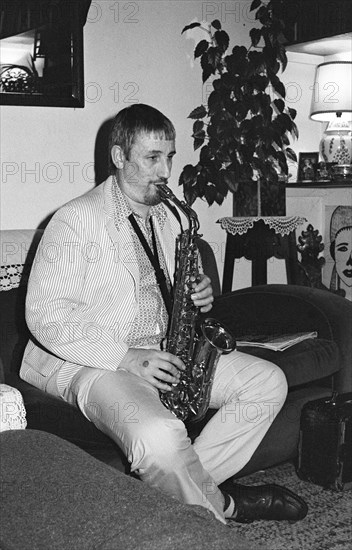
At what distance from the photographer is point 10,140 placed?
3.42 m

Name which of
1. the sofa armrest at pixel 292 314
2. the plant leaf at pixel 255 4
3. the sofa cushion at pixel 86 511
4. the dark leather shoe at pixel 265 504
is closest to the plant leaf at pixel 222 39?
the plant leaf at pixel 255 4

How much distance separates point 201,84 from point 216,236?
2.61ft

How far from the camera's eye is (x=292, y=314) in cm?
298

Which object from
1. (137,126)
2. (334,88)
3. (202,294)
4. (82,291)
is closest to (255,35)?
(334,88)

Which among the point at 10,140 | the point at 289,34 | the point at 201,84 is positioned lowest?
the point at 10,140

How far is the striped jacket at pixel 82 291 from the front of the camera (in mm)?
2205

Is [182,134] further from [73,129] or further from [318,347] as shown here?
[318,347]

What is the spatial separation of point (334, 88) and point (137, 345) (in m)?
2.50

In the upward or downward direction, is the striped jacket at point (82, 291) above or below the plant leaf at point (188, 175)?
below

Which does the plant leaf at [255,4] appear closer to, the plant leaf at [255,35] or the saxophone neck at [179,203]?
the plant leaf at [255,35]

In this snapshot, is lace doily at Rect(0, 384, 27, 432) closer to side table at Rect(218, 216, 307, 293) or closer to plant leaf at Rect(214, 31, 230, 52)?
side table at Rect(218, 216, 307, 293)

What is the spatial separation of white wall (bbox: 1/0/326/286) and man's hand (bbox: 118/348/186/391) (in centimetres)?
147

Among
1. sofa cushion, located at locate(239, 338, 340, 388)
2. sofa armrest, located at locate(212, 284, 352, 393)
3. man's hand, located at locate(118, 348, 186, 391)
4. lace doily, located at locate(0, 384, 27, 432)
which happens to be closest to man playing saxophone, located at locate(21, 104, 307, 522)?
man's hand, located at locate(118, 348, 186, 391)

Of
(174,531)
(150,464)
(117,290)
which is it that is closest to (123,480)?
(174,531)
